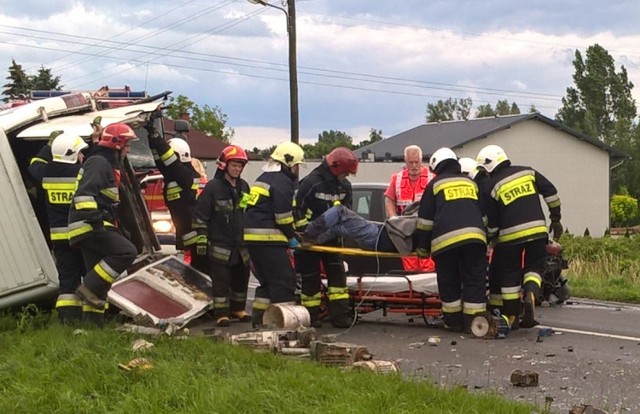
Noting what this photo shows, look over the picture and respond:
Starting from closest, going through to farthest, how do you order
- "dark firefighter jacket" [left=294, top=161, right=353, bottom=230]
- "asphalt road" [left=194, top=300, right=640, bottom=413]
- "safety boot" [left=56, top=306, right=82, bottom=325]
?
"asphalt road" [left=194, top=300, right=640, bottom=413] → "safety boot" [left=56, top=306, right=82, bottom=325] → "dark firefighter jacket" [left=294, top=161, right=353, bottom=230]

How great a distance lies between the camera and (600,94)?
76.6m

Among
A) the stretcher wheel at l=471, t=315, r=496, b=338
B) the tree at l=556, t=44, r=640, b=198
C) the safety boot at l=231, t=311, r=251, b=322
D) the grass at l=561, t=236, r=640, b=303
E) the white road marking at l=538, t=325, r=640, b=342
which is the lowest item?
the grass at l=561, t=236, r=640, b=303

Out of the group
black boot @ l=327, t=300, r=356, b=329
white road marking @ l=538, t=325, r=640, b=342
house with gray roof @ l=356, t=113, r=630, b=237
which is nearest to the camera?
white road marking @ l=538, t=325, r=640, b=342

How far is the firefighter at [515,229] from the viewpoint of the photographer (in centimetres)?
864

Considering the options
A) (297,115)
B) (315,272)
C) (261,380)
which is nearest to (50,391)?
(261,380)

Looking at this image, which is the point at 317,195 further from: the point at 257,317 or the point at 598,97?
the point at 598,97

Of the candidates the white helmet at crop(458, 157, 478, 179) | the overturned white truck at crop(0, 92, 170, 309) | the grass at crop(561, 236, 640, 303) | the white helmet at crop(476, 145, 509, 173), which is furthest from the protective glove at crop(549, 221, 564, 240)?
the overturned white truck at crop(0, 92, 170, 309)

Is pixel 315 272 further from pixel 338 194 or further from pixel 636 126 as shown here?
pixel 636 126

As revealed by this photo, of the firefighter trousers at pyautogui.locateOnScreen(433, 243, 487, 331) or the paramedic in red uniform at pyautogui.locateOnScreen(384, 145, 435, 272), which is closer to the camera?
the firefighter trousers at pyautogui.locateOnScreen(433, 243, 487, 331)

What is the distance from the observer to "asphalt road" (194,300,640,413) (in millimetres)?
6168

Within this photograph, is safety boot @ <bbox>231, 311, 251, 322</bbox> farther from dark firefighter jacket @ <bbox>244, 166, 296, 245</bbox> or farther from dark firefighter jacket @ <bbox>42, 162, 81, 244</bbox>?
dark firefighter jacket @ <bbox>42, 162, 81, 244</bbox>

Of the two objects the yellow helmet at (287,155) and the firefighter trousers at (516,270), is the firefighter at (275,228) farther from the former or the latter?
the firefighter trousers at (516,270)

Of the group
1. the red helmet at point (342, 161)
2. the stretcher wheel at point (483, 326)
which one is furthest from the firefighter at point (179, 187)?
the stretcher wheel at point (483, 326)

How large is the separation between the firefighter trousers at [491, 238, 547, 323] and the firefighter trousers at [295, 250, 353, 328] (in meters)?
1.57
